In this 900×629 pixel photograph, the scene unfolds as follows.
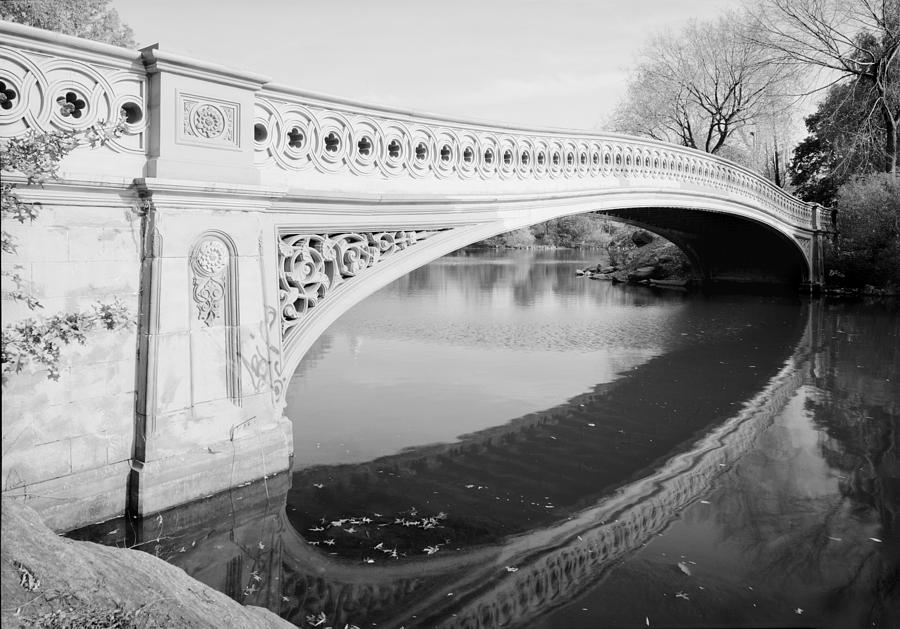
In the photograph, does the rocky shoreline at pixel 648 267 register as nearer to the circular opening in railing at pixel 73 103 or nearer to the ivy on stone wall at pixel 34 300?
the circular opening in railing at pixel 73 103

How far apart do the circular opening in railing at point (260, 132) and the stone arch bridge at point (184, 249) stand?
0.01 m

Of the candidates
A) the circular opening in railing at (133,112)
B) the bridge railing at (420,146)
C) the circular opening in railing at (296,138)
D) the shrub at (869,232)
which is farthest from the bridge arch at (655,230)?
the circular opening in railing at (133,112)

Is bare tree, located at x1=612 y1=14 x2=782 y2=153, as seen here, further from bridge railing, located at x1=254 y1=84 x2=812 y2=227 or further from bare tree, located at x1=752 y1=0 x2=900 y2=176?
bridge railing, located at x1=254 y1=84 x2=812 y2=227

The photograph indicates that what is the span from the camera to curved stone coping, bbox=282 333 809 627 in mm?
4125

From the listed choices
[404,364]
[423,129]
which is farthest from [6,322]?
[404,364]

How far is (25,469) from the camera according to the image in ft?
14.6

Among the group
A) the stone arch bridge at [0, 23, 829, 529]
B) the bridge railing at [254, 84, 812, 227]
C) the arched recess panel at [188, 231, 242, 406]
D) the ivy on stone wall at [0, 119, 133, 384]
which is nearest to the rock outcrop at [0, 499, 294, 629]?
the ivy on stone wall at [0, 119, 133, 384]

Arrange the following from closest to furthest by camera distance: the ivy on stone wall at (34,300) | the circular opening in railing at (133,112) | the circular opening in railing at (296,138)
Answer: the ivy on stone wall at (34,300)
the circular opening in railing at (133,112)
the circular opening in railing at (296,138)

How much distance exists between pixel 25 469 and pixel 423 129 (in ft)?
15.8

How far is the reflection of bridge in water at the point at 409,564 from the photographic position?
4090 mm

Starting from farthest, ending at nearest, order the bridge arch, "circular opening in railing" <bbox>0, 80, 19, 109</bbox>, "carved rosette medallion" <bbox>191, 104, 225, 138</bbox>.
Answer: the bridge arch < "carved rosette medallion" <bbox>191, 104, 225, 138</bbox> < "circular opening in railing" <bbox>0, 80, 19, 109</bbox>

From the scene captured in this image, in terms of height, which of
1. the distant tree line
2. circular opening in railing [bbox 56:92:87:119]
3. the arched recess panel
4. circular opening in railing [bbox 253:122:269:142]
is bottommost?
the arched recess panel

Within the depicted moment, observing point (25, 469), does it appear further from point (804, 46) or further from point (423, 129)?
point (804, 46)

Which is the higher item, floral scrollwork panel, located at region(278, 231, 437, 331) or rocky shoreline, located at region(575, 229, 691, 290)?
rocky shoreline, located at region(575, 229, 691, 290)
